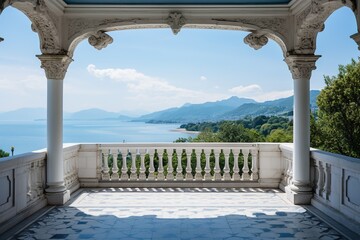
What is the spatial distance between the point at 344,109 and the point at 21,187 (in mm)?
20643

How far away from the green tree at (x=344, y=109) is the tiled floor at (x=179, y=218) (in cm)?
1617

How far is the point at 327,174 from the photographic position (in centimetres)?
649

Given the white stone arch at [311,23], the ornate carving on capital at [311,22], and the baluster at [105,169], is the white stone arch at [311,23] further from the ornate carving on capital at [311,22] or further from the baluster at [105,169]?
the baluster at [105,169]

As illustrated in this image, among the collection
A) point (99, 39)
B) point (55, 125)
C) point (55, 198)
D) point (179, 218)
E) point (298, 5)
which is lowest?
point (179, 218)

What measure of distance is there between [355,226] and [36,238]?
170 inches

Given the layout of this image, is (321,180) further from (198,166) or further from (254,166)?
(198,166)

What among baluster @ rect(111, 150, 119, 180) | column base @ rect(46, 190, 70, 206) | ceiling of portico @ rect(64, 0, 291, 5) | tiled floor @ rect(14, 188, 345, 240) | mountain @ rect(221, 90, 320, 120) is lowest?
tiled floor @ rect(14, 188, 345, 240)

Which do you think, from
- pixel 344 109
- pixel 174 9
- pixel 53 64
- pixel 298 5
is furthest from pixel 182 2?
pixel 344 109

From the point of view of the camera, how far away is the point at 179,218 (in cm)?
615

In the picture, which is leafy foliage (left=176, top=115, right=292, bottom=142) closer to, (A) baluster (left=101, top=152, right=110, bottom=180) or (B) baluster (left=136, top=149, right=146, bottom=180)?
(B) baluster (left=136, top=149, right=146, bottom=180)

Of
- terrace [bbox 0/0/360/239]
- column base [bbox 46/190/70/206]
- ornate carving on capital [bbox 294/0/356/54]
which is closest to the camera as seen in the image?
terrace [bbox 0/0/360/239]

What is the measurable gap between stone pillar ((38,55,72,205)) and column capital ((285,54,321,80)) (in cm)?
429

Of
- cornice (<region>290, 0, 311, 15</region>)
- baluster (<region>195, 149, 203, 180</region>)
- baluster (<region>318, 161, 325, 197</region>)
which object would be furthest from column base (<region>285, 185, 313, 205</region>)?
cornice (<region>290, 0, 311, 15</region>)

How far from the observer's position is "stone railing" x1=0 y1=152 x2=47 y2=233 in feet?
17.8
